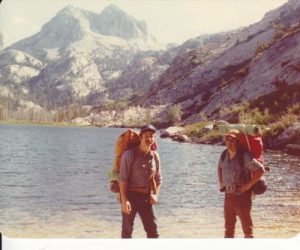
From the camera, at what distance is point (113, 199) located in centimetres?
1430

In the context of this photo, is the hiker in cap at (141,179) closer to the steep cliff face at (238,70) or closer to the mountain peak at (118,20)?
the mountain peak at (118,20)

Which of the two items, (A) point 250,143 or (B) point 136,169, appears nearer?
(B) point 136,169

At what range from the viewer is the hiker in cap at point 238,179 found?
6090 millimetres

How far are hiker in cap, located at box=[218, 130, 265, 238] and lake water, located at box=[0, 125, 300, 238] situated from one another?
8.74 ft

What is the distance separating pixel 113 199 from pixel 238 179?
8.55 m

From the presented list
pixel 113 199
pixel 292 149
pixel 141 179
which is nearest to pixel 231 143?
pixel 141 179

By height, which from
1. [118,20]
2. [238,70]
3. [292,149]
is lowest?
[292,149]

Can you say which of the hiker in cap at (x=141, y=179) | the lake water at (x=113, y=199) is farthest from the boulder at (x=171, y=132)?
the hiker in cap at (x=141, y=179)

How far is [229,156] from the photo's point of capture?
6.28 metres

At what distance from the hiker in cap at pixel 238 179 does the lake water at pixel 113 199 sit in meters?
2.67

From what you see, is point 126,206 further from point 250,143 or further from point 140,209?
point 250,143

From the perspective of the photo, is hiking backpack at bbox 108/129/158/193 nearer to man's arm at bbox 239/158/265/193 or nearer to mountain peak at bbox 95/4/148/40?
man's arm at bbox 239/158/265/193

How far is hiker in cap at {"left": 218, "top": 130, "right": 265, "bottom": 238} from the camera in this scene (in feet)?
20.0

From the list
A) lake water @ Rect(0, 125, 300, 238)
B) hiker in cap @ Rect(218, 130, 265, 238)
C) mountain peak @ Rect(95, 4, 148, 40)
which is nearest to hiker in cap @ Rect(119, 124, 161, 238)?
hiker in cap @ Rect(218, 130, 265, 238)
